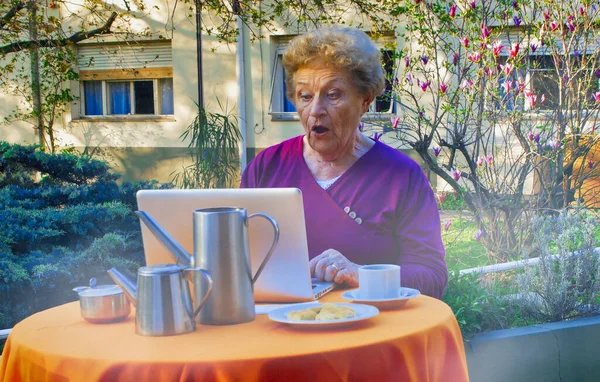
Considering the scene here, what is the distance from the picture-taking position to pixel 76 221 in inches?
195

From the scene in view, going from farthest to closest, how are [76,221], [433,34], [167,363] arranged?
[433,34]
[76,221]
[167,363]

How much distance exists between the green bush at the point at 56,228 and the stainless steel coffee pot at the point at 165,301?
266cm

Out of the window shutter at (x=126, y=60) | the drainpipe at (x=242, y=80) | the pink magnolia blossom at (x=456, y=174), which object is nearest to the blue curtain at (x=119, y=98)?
the window shutter at (x=126, y=60)

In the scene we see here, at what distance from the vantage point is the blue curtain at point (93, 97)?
14641 millimetres

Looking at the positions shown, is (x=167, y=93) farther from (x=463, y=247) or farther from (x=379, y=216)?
(x=379, y=216)

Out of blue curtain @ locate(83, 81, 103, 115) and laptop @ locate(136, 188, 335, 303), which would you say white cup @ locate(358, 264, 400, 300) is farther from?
blue curtain @ locate(83, 81, 103, 115)

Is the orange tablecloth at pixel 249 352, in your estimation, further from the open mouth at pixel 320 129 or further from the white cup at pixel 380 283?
the open mouth at pixel 320 129

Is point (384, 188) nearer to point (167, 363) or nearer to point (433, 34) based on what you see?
point (167, 363)

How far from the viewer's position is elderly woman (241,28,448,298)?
8.31 ft

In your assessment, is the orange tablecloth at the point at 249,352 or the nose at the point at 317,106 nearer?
the orange tablecloth at the point at 249,352

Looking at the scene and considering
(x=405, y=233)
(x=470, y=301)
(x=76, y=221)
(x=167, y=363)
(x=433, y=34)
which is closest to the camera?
(x=167, y=363)

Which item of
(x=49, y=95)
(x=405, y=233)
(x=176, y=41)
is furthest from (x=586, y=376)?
(x=49, y=95)

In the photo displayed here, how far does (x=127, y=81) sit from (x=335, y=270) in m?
13.0

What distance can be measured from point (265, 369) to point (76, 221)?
372cm
